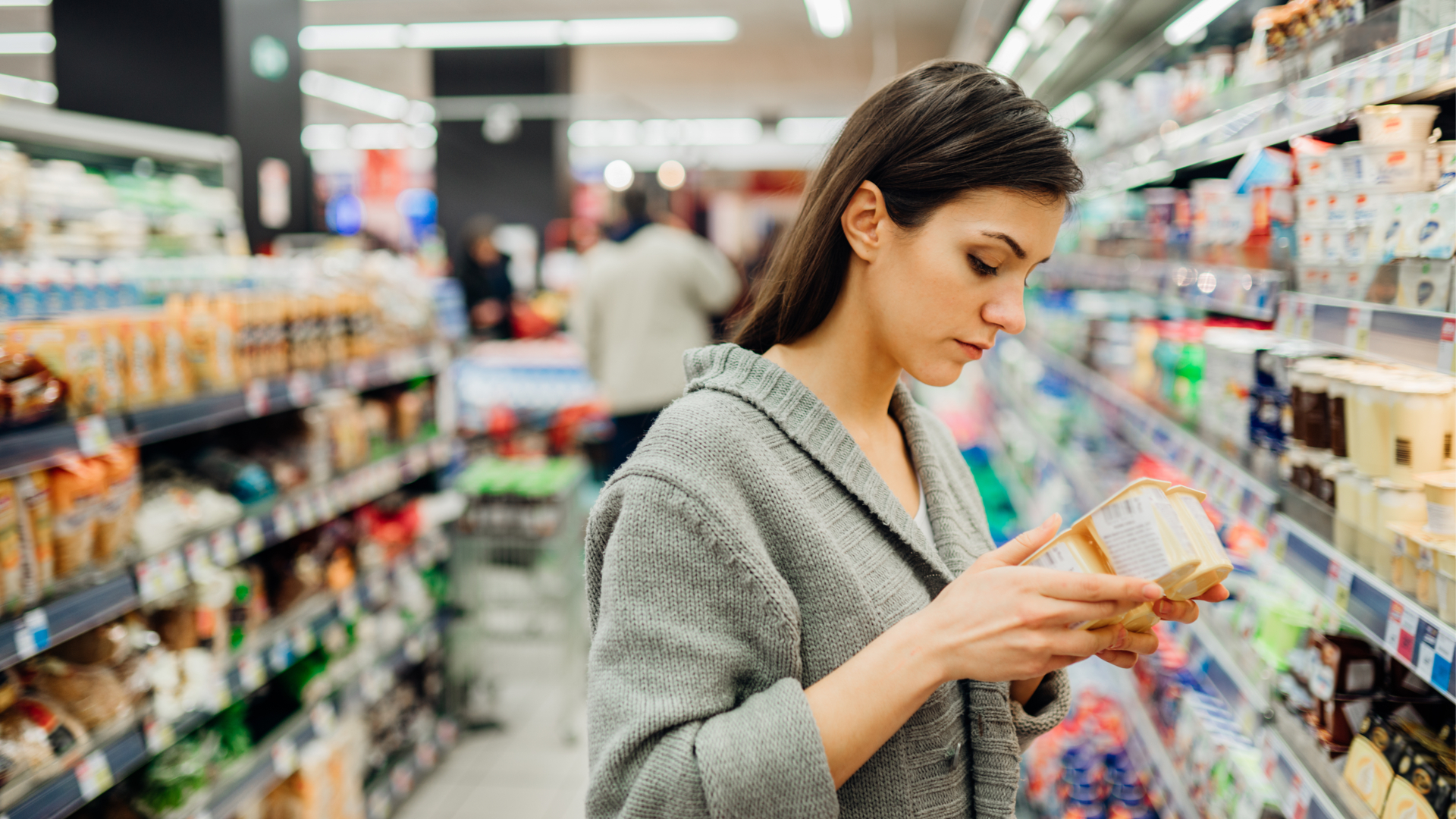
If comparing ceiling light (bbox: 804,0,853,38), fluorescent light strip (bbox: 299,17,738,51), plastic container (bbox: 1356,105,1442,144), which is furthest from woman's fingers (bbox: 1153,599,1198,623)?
fluorescent light strip (bbox: 299,17,738,51)

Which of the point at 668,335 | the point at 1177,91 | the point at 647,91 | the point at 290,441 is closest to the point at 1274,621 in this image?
the point at 1177,91

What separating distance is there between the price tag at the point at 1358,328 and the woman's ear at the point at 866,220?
728mm

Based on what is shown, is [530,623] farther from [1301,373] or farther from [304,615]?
[1301,373]

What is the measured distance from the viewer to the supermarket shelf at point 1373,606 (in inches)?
44.0

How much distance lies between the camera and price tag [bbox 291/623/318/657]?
9.21ft

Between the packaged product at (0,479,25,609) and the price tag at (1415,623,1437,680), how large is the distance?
2.24m

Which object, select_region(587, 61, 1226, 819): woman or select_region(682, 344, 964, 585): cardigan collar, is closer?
select_region(587, 61, 1226, 819): woman

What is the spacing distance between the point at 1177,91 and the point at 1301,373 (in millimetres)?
1290

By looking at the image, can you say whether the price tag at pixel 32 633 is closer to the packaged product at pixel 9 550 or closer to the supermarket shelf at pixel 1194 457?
the packaged product at pixel 9 550

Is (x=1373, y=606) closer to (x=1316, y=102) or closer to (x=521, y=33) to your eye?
(x=1316, y=102)

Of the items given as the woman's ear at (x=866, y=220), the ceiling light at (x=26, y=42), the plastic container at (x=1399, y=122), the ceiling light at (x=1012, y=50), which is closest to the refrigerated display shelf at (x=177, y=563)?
the woman's ear at (x=866, y=220)

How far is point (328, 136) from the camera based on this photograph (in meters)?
17.8

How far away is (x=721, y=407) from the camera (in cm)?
114

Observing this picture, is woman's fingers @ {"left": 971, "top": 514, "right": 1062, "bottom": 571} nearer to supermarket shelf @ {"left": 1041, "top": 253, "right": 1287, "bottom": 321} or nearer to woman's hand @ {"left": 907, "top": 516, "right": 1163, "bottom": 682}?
woman's hand @ {"left": 907, "top": 516, "right": 1163, "bottom": 682}
